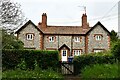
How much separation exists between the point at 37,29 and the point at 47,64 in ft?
91.2

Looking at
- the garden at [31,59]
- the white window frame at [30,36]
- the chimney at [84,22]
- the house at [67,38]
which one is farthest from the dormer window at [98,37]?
the garden at [31,59]

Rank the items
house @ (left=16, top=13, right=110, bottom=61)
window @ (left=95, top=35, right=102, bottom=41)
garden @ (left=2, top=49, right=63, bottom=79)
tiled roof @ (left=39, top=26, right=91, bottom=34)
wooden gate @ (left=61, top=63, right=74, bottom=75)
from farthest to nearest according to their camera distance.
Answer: window @ (left=95, top=35, right=102, bottom=41) → tiled roof @ (left=39, top=26, right=91, bottom=34) → house @ (left=16, top=13, right=110, bottom=61) → wooden gate @ (left=61, top=63, right=74, bottom=75) → garden @ (left=2, top=49, right=63, bottom=79)

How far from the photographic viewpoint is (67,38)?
52438mm

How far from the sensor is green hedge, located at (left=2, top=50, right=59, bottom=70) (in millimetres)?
23203

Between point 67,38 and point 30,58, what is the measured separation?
2942 cm

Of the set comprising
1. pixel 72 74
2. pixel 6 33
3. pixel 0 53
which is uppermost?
pixel 6 33

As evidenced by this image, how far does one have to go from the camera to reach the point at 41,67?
75.7 feet

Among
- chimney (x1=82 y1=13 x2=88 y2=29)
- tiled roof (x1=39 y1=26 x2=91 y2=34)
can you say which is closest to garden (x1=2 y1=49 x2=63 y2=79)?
chimney (x1=82 y1=13 x2=88 y2=29)

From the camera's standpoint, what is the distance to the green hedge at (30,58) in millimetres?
23203

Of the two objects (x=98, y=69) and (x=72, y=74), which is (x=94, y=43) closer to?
(x=72, y=74)

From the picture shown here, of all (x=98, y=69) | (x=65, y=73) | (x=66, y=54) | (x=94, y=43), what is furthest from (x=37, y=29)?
(x=98, y=69)

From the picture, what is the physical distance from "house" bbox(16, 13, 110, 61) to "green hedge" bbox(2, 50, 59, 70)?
27663 mm

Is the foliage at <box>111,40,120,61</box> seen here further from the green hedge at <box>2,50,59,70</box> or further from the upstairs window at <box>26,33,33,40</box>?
the upstairs window at <box>26,33,33,40</box>

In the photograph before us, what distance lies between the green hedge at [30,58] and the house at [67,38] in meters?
27.7
